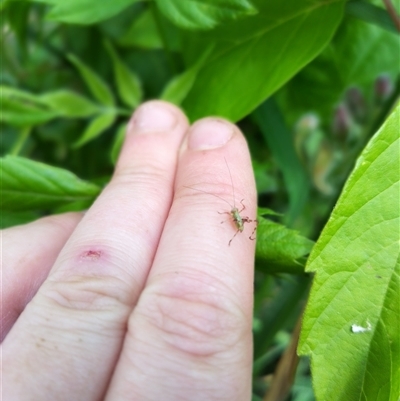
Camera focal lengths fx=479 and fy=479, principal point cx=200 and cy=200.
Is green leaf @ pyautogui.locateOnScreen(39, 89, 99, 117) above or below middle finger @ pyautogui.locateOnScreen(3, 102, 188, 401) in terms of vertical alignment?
above

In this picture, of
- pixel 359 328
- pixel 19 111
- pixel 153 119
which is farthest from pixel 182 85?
pixel 359 328

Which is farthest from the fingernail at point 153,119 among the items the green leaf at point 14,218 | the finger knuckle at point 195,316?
the finger knuckle at point 195,316

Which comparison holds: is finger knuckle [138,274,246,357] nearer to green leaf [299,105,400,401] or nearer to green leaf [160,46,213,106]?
green leaf [299,105,400,401]

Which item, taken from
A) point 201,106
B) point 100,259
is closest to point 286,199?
point 201,106

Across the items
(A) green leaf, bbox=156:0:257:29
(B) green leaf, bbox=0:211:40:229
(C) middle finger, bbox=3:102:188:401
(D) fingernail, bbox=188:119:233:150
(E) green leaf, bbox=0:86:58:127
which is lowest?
→ (C) middle finger, bbox=3:102:188:401

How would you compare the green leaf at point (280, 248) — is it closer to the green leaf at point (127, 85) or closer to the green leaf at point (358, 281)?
the green leaf at point (358, 281)

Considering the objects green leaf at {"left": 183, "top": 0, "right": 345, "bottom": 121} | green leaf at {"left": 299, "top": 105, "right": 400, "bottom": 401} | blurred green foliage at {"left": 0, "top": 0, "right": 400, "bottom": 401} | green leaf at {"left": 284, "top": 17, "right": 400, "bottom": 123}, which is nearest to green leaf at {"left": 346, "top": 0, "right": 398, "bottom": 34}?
blurred green foliage at {"left": 0, "top": 0, "right": 400, "bottom": 401}
